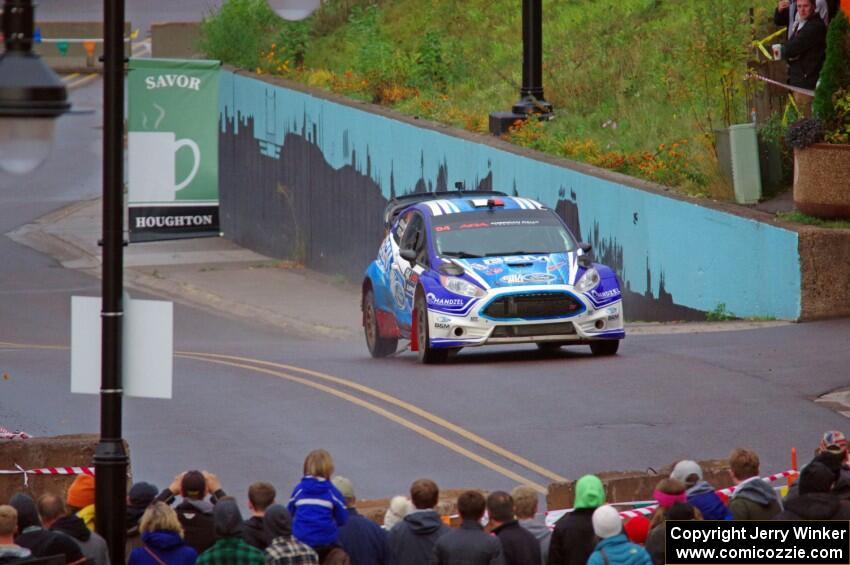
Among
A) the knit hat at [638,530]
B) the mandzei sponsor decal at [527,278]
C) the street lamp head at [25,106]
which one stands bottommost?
the knit hat at [638,530]

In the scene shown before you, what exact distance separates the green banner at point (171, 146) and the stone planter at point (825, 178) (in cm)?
1285

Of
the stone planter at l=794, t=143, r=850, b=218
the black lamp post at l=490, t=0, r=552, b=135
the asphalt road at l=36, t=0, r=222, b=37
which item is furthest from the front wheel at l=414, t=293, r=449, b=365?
the asphalt road at l=36, t=0, r=222, b=37

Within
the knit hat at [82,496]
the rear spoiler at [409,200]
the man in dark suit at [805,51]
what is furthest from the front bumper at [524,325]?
the knit hat at [82,496]

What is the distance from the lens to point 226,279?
37594 millimetres

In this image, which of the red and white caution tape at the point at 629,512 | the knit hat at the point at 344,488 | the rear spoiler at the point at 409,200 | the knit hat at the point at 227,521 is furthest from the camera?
the rear spoiler at the point at 409,200

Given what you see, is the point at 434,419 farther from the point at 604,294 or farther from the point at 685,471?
the point at 685,471

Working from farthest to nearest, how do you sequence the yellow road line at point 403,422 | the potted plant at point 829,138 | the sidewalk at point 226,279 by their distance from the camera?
1. the sidewalk at point 226,279
2. the potted plant at point 829,138
3. the yellow road line at point 403,422

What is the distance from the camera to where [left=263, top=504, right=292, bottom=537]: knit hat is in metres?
10.4

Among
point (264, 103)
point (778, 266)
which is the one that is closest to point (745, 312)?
point (778, 266)

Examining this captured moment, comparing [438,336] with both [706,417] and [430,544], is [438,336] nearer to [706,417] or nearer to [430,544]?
[706,417]

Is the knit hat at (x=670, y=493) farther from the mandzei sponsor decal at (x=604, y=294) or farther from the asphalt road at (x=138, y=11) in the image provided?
the asphalt road at (x=138, y=11)

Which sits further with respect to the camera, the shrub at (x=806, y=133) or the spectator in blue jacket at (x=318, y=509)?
the shrub at (x=806, y=133)

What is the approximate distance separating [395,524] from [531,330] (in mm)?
10008

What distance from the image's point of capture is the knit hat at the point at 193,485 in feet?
36.1
